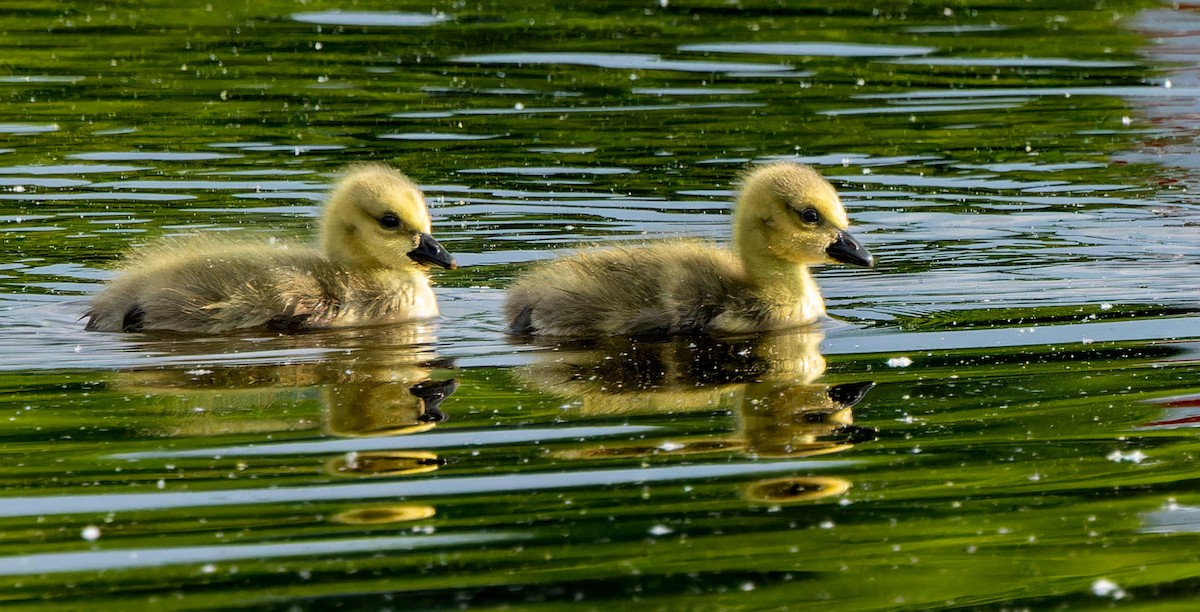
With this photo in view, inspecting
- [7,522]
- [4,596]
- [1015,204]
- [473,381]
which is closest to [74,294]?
[473,381]

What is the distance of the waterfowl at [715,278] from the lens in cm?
764

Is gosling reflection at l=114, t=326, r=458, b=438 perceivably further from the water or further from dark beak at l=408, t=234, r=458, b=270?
dark beak at l=408, t=234, r=458, b=270

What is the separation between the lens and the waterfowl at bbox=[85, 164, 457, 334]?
7754mm

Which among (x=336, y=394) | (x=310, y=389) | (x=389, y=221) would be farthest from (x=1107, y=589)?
(x=389, y=221)

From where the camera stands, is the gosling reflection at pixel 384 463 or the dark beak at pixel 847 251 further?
the dark beak at pixel 847 251

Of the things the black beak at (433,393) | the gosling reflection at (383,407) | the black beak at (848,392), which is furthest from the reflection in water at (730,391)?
the gosling reflection at (383,407)

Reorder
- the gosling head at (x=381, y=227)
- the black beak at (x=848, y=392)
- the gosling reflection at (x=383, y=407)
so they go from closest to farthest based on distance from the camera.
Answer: the gosling reflection at (x=383, y=407), the black beak at (x=848, y=392), the gosling head at (x=381, y=227)

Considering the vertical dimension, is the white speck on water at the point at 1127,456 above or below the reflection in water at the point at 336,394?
below

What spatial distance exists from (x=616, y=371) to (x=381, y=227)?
5.07 ft

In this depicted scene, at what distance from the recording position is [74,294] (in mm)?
8352

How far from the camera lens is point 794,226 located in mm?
7859

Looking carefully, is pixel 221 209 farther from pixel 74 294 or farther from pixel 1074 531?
pixel 1074 531

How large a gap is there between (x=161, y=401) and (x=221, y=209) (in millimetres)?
3689

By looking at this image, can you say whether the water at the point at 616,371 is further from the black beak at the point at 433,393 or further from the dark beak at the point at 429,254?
the dark beak at the point at 429,254
